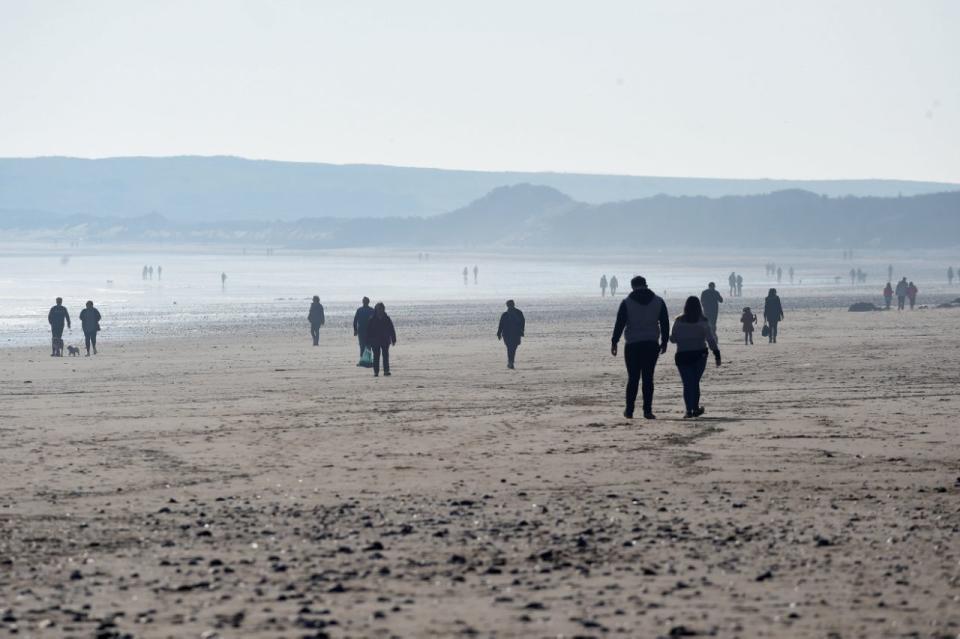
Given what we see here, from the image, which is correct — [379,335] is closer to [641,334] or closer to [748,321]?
[641,334]

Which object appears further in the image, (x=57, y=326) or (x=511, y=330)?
(x=57, y=326)

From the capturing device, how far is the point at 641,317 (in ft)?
49.5

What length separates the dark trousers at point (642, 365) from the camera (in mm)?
15117

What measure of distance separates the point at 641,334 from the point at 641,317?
17 cm

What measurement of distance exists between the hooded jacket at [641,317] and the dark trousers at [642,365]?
0.22 ft

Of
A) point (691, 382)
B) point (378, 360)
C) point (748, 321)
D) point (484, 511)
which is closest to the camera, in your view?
point (484, 511)

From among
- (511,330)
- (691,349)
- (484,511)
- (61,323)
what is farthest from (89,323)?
(484,511)

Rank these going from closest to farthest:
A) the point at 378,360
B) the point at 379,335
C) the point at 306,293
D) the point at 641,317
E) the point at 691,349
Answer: the point at 641,317, the point at 691,349, the point at 378,360, the point at 379,335, the point at 306,293

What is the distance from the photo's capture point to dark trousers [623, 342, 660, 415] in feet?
49.6

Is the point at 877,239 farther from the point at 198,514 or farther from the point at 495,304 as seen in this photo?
the point at 198,514

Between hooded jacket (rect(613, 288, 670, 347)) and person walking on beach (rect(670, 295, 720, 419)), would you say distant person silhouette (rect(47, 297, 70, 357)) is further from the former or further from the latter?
hooded jacket (rect(613, 288, 670, 347))

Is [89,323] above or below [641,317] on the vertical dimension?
below

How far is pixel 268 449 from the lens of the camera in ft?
43.2

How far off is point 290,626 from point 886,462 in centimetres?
638
